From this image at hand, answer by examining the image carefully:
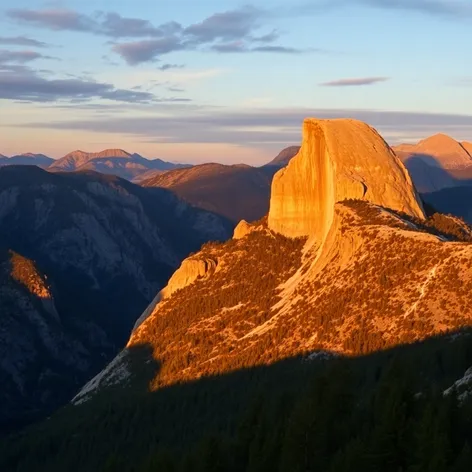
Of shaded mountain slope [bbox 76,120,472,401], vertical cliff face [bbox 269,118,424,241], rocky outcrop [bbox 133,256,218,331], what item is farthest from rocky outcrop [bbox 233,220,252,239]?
rocky outcrop [bbox 133,256,218,331]

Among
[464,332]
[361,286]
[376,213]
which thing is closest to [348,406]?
[464,332]

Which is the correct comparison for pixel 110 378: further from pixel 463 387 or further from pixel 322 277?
pixel 463 387

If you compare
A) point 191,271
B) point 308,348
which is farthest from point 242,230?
point 308,348

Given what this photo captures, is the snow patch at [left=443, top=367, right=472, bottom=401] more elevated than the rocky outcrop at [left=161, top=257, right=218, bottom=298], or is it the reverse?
the snow patch at [left=443, top=367, right=472, bottom=401]

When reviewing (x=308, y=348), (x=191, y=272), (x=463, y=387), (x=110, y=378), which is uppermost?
(x=463, y=387)

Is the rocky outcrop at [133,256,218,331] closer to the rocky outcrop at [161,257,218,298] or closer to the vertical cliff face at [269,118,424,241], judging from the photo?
the rocky outcrop at [161,257,218,298]

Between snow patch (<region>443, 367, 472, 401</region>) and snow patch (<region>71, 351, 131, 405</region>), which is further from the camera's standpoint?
snow patch (<region>71, 351, 131, 405</region>)

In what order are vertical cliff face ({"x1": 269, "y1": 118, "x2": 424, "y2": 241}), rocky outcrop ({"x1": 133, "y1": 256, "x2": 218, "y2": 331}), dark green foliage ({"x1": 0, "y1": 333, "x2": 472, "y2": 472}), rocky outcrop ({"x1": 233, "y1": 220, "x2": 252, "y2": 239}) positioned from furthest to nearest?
rocky outcrop ({"x1": 233, "y1": 220, "x2": 252, "y2": 239}) < rocky outcrop ({"x1": 133, "y1": 256, "x2": 218, "y2": 331}) < vertical cliff face ({"x1": 269, "y1": 118, "x2": 424, "y2": 241}) < dark green foliage ({"x1": 0, "y1": 333, "x2": 472, "y2": 472})

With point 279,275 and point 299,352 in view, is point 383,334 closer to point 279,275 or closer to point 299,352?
point 299,352
